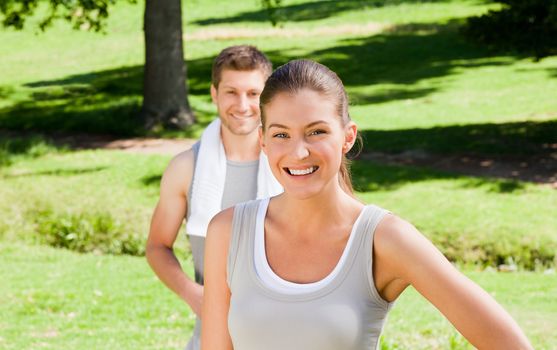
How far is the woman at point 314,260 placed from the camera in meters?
2.55

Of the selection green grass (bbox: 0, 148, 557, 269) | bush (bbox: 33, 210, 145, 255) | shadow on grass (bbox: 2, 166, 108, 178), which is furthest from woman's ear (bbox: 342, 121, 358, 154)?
shadow on grass (bbox: 2, 166, 108, 178)

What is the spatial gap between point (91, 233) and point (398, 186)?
15.7 feet

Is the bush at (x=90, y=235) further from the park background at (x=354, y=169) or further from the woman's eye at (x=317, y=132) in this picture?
the woman's eye at (x=317, y=132)

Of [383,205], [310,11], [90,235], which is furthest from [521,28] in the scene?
[310,11]

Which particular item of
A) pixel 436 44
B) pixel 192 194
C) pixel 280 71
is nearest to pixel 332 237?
pixel 280 71

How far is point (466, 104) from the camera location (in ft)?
79.8

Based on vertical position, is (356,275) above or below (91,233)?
above

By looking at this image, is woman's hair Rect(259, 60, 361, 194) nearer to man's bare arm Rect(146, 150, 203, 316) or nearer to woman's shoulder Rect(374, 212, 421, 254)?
woman's shoulder Rect(374, 212, 421, 254)

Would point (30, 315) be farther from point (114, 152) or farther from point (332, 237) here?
point (114, 152)

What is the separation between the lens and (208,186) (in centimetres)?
443

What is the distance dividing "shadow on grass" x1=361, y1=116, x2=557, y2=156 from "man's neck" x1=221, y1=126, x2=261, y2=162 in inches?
530

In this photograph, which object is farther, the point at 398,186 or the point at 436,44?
the point at 436,44

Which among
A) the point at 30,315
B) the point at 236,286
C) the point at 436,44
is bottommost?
the point at 436,44

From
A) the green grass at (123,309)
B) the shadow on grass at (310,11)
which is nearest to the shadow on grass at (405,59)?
the shadow on grass at (310,11)
